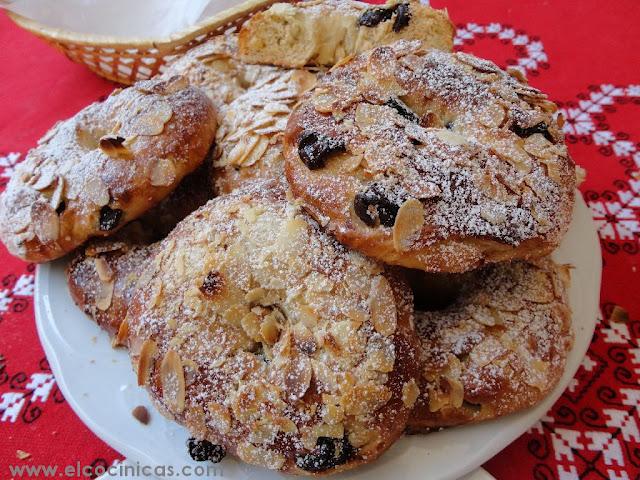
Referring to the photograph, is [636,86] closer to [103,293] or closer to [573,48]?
[573,48]

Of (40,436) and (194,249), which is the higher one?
(194,249)

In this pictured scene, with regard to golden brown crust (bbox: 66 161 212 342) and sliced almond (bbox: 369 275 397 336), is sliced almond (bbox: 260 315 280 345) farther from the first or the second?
golden brown crust (bbox: 66 161 212 342)

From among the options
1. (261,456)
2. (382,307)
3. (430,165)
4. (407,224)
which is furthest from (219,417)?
(430,165)

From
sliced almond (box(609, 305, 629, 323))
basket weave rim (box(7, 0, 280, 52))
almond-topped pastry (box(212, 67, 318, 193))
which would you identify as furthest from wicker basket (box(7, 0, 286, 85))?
sliced almond (box(609, 305, 629, 323))

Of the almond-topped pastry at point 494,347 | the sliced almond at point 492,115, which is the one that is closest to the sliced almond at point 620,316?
the almond-topped pastry at point 494,347

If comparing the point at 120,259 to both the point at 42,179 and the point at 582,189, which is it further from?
the point at 582,189

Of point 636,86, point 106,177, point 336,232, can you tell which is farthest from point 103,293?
point 636,86

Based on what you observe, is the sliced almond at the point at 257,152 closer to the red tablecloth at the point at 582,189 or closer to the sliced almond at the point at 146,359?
the sliced almond at the point at 146,359
